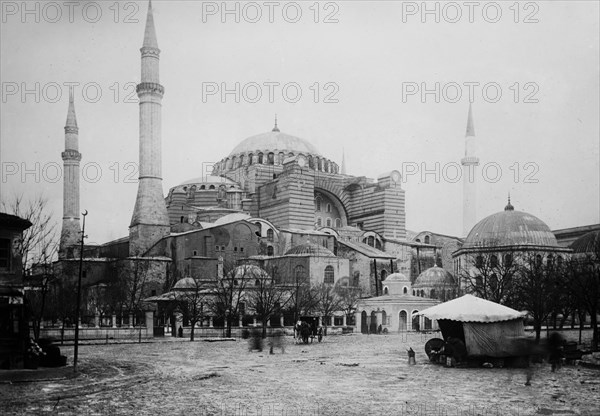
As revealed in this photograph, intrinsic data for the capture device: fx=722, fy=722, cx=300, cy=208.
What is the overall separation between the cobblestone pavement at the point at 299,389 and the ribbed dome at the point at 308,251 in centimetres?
3321

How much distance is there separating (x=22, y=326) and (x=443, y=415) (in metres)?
11.6

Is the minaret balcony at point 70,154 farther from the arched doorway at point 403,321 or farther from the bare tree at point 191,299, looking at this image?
the arched doorway at point 403,321

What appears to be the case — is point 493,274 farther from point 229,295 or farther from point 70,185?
point 70,185

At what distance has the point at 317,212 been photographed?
250 ft

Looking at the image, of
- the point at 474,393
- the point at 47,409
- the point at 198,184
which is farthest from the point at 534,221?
the point at 47,409

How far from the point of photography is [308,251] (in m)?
55.3

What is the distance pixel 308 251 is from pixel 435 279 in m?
10.0

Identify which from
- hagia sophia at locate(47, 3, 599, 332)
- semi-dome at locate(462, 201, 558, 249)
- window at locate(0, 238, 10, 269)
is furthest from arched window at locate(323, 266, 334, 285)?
window at locate(0, 238, 10, 269)

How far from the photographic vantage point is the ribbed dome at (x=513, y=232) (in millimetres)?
53562

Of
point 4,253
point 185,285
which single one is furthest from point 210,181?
point 4,253

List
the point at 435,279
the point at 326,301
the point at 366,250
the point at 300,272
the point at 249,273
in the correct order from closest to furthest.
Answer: the point at 326,301, the point at 249,273, the point at 300,272, the point at 435,279, the point at 366,250

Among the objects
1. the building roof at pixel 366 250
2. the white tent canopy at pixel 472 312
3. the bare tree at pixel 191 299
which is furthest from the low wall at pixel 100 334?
the building roof at pixel 366 250

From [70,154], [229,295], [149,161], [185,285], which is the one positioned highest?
[70,154]

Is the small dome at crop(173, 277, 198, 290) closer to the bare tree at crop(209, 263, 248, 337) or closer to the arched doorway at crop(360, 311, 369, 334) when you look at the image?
the bare tree at crop(209, 263, 248, 337)
